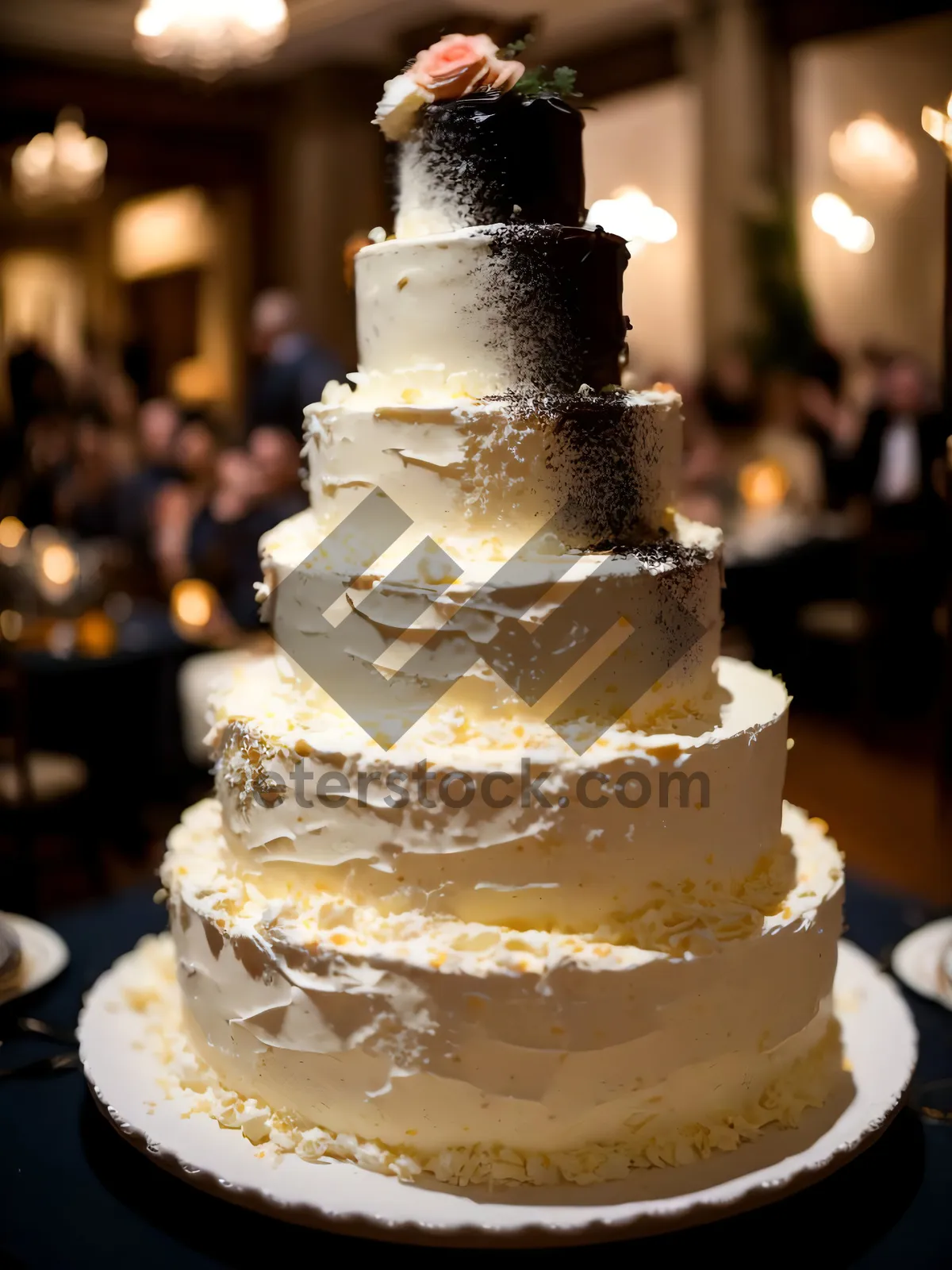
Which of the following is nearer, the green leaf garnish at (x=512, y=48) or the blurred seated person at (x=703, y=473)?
the green leaf garnish at (x=512, y=48)

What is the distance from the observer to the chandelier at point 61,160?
8328 millimetres

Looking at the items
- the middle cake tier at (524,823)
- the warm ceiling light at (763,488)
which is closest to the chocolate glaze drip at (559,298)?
the middle cake tier at (524,823)

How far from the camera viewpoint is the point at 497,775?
1.62m

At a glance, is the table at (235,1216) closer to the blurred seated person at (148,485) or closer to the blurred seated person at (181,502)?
the blurred seated person at (181,502)

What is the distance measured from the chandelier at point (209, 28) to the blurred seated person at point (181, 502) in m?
1.86

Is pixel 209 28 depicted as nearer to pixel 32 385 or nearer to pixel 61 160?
pixel 61 160

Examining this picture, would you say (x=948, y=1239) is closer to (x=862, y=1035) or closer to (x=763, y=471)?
(x=862, y=1035)

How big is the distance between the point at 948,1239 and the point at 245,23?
5.41 meters

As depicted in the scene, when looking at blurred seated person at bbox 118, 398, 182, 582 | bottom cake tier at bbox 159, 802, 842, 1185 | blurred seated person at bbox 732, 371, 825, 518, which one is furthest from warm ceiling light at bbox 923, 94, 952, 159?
blurred seated person at bbox 118, 398, 182, 582

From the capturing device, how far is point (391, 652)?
1738mm

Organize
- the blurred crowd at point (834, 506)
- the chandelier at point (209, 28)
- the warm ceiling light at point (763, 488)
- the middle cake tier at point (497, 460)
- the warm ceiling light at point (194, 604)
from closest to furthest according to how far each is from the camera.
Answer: the middle cake tier at point (497, 460) → the warm ceiling light at point (194, 604) → the chandelier at point (209, 28) → the blurred crowd at point (834, 506) → the warm ceiling light at point (763, 488)

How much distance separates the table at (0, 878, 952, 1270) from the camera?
5.18 ft

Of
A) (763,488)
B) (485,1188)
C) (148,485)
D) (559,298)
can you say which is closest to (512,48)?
(559,298)

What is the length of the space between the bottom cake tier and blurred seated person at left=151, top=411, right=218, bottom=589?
4425 millimetres
